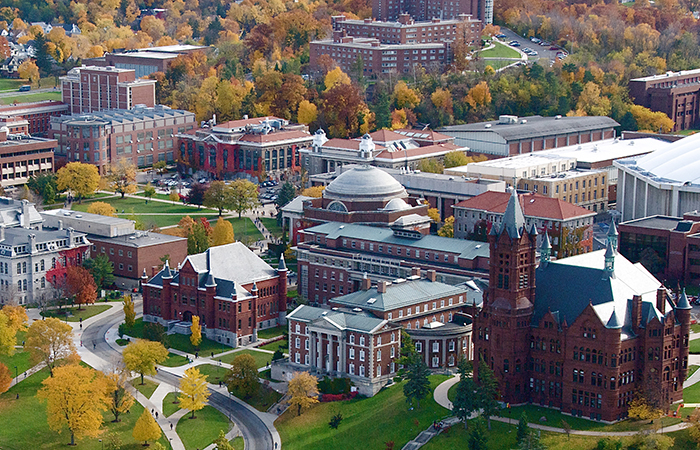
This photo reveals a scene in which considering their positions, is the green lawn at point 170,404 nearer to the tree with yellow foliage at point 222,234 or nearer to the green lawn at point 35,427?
the green lawn at point 35,427

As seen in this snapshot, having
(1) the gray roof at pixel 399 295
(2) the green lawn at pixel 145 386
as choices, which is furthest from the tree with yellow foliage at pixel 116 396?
(1) the gray roof at pixel 399 295

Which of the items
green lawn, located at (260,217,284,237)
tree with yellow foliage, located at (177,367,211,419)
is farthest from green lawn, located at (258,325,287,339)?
green lawn, located at (260,217,284,237)

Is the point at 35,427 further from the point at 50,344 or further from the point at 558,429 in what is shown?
the point at 558,429

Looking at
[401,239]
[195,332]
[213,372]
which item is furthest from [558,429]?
[401,239]

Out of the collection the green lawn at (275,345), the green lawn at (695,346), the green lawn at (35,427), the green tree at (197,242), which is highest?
the green tree at (197,242)

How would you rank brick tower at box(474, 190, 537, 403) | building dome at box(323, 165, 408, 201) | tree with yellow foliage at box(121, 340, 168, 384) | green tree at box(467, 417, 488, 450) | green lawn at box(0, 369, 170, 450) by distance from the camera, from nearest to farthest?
green tree at box(467, 417, 488, 450) → brick tower at box(474, 190, 537, 403) → green lawn at box(0, 369, 170, 450) → tree with yellow foliage at box(121, 340, 168, 384) → building dome at box(323, 165, 408, 201)

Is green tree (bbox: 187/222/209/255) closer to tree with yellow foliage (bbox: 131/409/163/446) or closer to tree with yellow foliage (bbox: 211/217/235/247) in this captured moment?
tree with yellow foliage (bbox: 211/217/235/247)

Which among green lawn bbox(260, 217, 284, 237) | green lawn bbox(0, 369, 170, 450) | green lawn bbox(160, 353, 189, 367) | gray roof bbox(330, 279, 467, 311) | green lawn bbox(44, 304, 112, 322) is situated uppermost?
gray roof bbox(330, 279, 467, 311)
